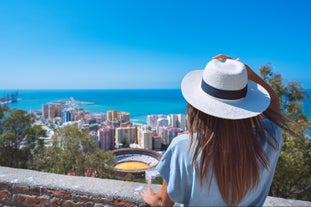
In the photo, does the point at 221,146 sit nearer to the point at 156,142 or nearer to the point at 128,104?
the point at 156,142

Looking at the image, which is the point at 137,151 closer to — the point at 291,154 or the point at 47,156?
the point at 47,156

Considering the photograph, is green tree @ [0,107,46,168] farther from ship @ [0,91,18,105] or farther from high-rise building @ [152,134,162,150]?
ship @ [0,91,18,105]

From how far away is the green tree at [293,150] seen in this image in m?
4.52

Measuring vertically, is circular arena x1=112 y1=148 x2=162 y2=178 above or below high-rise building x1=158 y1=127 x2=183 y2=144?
below

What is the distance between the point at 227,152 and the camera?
765 mm

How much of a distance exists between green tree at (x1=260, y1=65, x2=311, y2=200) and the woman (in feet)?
11.9

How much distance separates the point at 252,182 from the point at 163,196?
1.24 ft

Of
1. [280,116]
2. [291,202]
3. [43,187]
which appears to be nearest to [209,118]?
[280,116]

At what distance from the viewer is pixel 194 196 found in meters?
0.84

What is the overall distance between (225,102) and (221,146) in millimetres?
167

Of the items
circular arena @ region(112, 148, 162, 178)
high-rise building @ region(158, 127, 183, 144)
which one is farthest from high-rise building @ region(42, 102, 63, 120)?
high-rise building @ region(158, 127, 183, 144)

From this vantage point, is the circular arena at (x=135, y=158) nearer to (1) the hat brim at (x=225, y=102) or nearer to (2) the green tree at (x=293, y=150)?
(2) the green tree at (x=293, y=150)

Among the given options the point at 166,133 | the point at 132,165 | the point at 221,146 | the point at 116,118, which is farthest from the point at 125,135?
the point at 221,146

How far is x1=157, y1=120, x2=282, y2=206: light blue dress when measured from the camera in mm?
814
